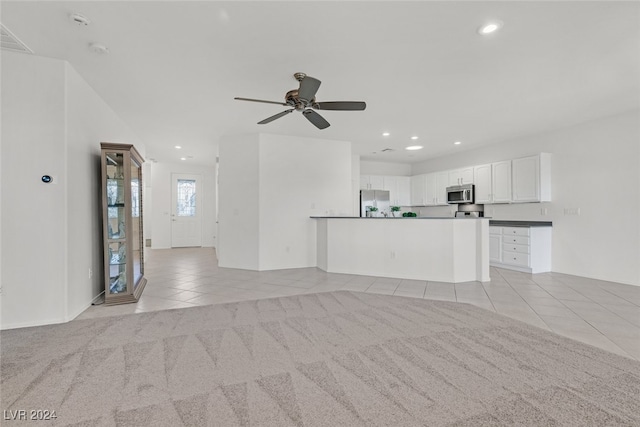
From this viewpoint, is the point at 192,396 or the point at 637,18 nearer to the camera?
the point at 192,396

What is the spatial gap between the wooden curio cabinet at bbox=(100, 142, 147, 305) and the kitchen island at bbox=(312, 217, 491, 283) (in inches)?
125

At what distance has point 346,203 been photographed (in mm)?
6586

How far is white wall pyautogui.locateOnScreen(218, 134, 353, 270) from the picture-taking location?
5758 millimetres

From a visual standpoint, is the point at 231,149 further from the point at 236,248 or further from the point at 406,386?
the point at 406,386

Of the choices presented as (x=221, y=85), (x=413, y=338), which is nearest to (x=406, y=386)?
(x=413, y=338)

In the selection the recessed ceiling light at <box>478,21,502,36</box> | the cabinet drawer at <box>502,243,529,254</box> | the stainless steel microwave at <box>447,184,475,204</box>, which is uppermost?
the recessed ceiling light at <box>478,21,502,36</box>

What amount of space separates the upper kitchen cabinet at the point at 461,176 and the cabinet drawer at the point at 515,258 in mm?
1974

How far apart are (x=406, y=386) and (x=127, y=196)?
3779 millimetres

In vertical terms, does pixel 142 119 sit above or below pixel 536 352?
above

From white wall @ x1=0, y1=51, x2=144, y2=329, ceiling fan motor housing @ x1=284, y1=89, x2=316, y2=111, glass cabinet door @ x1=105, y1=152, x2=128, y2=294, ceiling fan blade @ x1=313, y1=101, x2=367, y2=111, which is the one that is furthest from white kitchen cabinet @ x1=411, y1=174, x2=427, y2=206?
white wall @ x1=0, y1=51, x2=144, y2=329

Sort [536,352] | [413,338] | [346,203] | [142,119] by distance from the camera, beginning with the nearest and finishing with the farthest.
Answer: [536,352]
[413,338]
[142,119]
[346,203]

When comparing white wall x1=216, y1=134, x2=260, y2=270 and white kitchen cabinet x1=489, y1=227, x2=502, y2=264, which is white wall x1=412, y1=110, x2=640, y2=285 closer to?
white kitchen cabinet x1=489, y1=227, x2=502, y2=264

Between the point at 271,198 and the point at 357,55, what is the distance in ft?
11.2

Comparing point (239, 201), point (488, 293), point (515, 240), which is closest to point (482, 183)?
point (515, 240)
